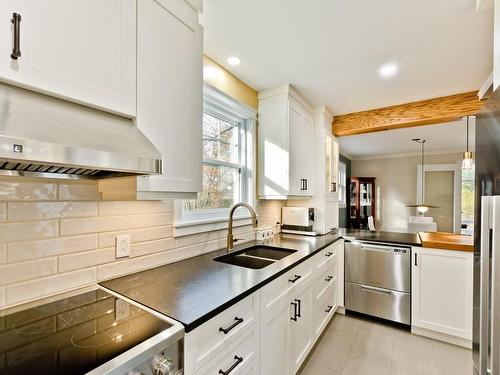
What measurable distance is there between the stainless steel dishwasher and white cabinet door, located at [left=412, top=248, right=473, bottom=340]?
85 mm

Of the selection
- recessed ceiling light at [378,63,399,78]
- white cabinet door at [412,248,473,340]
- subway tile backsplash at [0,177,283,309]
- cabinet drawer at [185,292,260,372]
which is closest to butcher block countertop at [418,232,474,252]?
white cabinet door at [412,248,473,340]

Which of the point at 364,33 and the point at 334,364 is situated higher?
the point at 364,33

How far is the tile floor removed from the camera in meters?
2.03

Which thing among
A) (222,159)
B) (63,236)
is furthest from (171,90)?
(222,159)

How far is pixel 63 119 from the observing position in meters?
0.85

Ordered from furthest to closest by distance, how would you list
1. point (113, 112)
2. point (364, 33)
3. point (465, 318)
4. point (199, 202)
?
1. point (465, 318)
2. point (199, 202)
3. point (364, 33)
4. point (113, 112)

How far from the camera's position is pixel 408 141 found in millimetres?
5203

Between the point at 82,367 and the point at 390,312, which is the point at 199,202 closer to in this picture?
the point at 82,367

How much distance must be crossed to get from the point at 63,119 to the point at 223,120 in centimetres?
164

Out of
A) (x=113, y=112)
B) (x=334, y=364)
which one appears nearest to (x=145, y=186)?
(x=113, y=112)

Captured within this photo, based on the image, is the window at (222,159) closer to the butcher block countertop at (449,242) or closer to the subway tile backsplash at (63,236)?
the subway tile backsplash at (63,236)

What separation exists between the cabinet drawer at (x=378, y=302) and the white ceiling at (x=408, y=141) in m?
2.83

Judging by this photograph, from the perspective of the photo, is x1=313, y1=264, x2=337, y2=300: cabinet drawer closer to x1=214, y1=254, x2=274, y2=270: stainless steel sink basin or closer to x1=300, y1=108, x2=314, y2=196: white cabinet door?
x1=214, y1=254, x2=274, y2=270: stainless steel sink basin

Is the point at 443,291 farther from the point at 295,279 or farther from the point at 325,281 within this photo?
the point at 295,279
